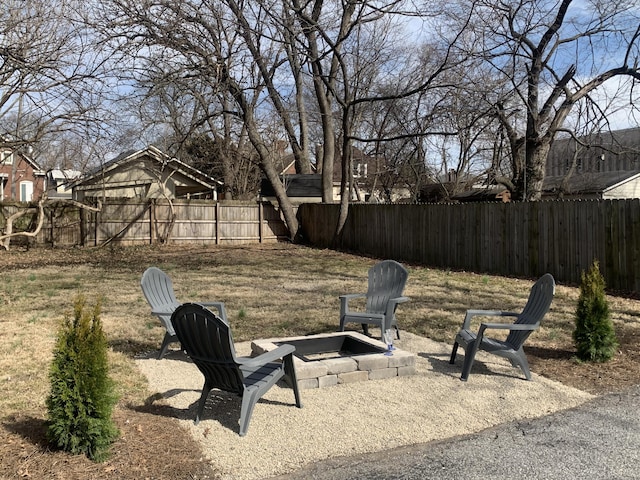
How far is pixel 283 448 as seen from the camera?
3777 mm

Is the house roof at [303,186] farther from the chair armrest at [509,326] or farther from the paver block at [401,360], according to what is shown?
the chair armrest at [509,326]

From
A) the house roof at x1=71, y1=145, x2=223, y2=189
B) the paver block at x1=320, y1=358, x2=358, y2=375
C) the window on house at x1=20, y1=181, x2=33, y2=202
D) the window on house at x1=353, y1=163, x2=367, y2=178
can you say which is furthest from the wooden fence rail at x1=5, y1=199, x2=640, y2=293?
the window on house at x1=20, y1=181, x2=33, y2=202

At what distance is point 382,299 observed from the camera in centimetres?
714

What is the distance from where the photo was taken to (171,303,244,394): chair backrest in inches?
155

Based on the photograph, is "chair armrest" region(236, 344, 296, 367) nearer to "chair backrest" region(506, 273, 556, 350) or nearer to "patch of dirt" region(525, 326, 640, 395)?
"chair backrest" region(506, 273, 556, 350)

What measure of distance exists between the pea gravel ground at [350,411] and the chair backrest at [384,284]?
1.29 metres

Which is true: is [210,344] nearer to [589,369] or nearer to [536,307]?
[536,307]

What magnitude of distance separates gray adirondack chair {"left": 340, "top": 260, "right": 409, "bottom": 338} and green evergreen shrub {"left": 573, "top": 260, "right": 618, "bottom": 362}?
1940 millimetres

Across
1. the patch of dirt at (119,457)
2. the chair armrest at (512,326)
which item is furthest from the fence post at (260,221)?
the patch of dirt at (119,457)

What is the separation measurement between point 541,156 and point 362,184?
73.4 feet

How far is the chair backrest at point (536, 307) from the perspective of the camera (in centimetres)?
544

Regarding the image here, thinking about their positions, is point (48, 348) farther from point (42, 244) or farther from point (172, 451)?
point (42, 244)

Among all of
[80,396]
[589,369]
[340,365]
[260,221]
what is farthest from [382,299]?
[260,221]

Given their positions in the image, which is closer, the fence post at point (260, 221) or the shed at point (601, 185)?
the fence post at point (260, 221)
